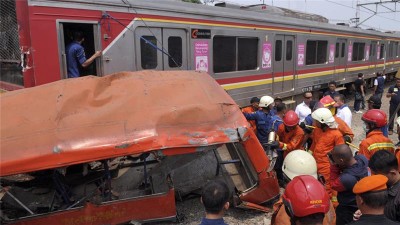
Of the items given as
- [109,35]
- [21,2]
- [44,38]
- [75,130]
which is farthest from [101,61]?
[75,130]

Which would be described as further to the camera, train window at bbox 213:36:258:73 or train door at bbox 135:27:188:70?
train window at bbox 213:36:258:73

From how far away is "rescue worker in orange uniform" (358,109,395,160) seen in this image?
11.9ft

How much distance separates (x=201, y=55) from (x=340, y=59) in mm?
8173

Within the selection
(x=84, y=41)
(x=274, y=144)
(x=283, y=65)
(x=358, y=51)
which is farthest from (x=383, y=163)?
(x=358, y=51)

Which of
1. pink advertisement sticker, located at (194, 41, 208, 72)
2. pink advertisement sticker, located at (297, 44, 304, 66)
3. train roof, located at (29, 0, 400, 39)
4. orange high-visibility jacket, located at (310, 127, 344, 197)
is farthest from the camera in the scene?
pink advertisement sticker, located at (297, 44, 304, 66)

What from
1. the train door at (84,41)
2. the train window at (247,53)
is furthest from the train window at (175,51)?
the train window at (247,53)

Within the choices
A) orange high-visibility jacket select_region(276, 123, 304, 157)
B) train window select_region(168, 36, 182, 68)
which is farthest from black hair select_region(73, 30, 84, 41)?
orange high-visibility jacket select_region(276, 123, 304, 157)

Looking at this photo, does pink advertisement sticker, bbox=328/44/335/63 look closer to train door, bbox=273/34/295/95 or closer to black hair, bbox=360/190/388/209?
train door, bbox=273/34/295/95

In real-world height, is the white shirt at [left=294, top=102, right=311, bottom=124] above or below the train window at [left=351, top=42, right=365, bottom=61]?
below

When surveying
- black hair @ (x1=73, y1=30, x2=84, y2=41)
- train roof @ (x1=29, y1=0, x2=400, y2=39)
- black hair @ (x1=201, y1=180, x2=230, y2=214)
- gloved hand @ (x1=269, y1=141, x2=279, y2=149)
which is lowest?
gloved hand @ (x1=269, y1=141, x2=279, y2=149)

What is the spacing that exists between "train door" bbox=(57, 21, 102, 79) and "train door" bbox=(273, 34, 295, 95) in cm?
514

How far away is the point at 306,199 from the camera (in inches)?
76.9

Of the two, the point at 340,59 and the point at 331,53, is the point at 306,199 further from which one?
the point at 340,59

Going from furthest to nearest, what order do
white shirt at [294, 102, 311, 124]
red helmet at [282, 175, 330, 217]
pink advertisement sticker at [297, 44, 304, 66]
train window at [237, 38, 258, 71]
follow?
pink advertisement sticker at [297, 44, 304, 66]
train window at [237, 38, 258, 71]
white shirt at [294, 102, 311, 124]
red helmet at [282, 175, 330, 217]
